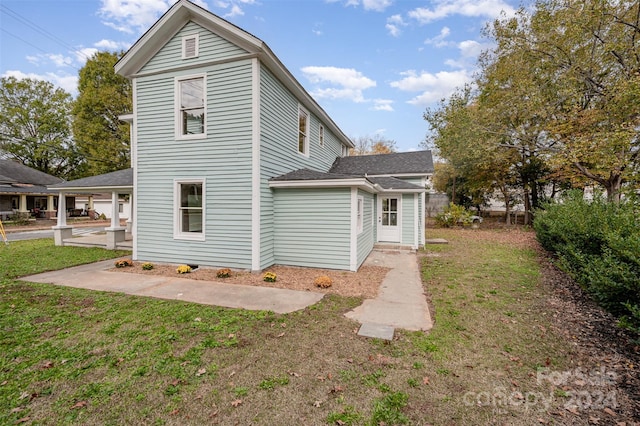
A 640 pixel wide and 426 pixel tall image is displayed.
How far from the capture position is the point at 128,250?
10680 millimetres

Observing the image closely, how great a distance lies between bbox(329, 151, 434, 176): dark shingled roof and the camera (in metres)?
12.9

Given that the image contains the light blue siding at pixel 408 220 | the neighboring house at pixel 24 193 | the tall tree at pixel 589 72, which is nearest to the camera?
the tall tree at pixel 589 72

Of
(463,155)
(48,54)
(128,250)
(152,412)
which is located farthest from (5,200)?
(463,155)

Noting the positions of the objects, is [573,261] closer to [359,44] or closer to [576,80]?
[576,80]

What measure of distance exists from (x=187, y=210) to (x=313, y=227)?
3.69m

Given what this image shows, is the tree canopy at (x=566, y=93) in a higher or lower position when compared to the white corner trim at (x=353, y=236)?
higher

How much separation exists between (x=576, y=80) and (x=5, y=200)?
40.1 metres

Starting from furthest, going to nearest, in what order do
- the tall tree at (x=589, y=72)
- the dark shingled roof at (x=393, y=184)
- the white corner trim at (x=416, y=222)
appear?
the white corner trim at (x=416, y=222) → the dark shingled roof at (x=393, y=184) → the tall tree at (x=589, y=72)

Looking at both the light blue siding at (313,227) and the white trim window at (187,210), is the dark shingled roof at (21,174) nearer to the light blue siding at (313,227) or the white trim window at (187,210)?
the white trim window at (187,210)

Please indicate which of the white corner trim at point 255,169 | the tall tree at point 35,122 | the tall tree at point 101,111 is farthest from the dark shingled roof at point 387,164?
the tall tree at point 35,122

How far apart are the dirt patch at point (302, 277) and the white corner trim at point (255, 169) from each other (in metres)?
0.64

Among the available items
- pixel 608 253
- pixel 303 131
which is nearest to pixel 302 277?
pixel 303 131

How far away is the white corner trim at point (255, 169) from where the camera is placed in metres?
6.90

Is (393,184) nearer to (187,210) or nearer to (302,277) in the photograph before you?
(302,277)
